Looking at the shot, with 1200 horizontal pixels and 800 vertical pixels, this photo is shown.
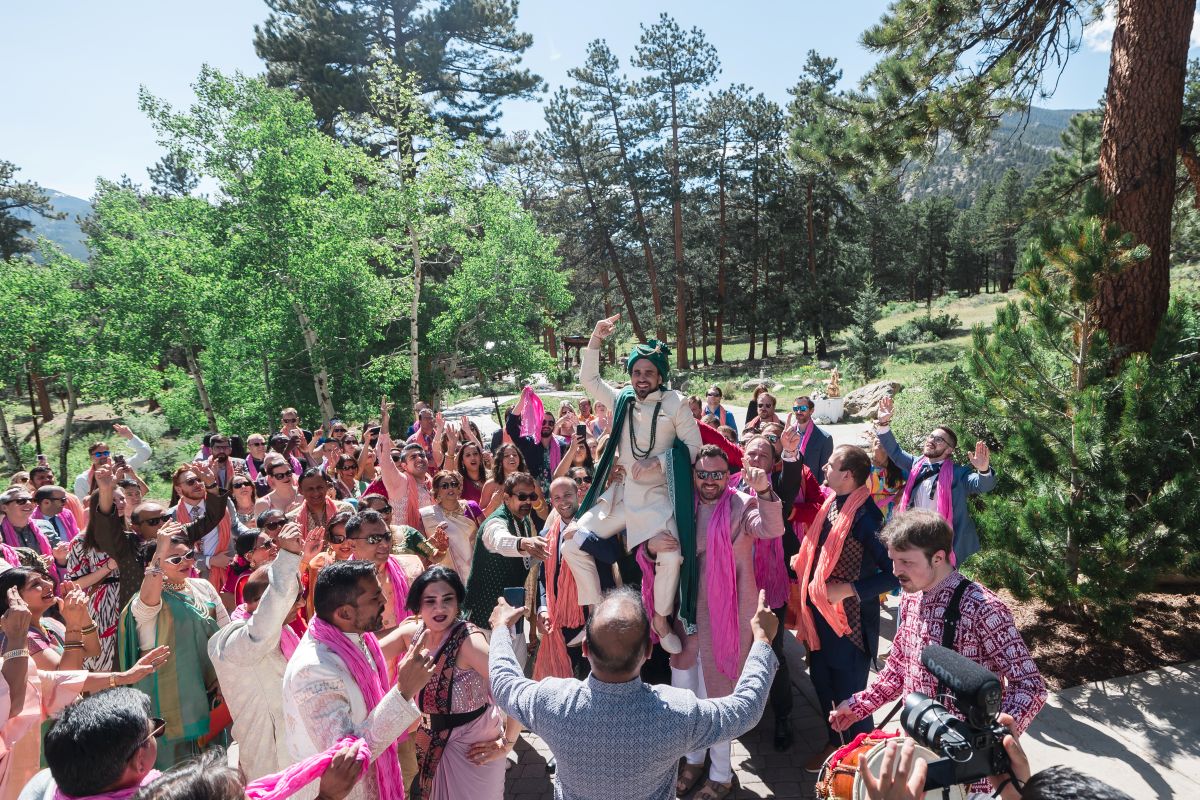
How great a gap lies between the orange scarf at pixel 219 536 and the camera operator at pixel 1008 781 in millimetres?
5378

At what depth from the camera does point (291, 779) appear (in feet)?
6.47

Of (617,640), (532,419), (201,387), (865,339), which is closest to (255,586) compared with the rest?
(617,640)

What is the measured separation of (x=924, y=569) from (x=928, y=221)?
6314cm

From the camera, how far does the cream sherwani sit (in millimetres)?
4129

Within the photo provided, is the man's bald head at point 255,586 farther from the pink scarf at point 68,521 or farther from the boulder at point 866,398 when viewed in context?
the boulder at point 866,398

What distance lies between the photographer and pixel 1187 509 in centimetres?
434

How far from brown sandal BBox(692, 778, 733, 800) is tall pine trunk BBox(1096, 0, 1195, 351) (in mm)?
4545

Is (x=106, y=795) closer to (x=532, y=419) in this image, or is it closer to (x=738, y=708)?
(x=738, y=708)

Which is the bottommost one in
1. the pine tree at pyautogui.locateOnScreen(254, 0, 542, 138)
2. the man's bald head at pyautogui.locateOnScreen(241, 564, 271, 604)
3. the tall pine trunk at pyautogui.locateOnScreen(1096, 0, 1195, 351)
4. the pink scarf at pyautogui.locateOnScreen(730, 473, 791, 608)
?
the pink scarf at pyautogui.locateOnScreen(730, 473, 791, 608)

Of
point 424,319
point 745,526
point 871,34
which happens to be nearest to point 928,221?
point 424,319

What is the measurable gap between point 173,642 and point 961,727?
365 centimetres

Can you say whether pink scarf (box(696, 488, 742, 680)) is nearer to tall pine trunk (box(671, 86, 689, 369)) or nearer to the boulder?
A: the boulder

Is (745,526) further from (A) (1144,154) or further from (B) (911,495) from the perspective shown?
(A) (1144,154)

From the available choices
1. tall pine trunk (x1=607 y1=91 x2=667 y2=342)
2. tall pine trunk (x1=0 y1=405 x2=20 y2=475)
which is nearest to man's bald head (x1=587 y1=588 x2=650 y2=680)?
tall pine trunk (x1=0 y1=405 x2=20 y2=475)
